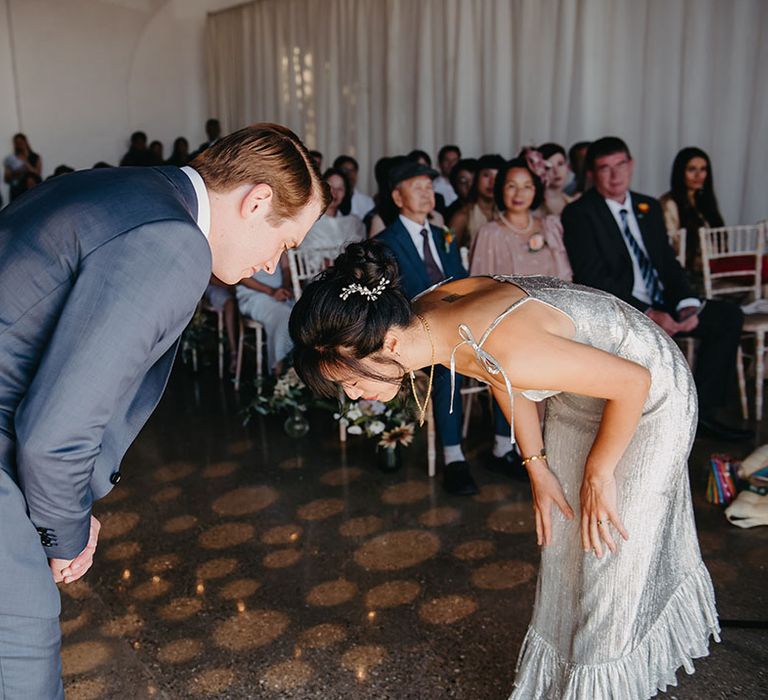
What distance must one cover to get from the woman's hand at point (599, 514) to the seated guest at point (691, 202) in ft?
12.4

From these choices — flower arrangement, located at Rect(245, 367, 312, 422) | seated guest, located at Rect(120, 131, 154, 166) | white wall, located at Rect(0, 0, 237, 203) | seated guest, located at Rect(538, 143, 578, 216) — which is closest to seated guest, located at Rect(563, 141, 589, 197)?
seated guest, located at Rect(538, 143, 578, 216)

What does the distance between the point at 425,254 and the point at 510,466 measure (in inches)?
43.2

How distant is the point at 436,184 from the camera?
24.2ft

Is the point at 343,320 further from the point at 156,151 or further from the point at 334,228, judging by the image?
the point at 156,151

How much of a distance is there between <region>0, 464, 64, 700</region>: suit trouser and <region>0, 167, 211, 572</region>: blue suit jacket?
0.05 ft

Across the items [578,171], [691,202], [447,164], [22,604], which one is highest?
[447,164]

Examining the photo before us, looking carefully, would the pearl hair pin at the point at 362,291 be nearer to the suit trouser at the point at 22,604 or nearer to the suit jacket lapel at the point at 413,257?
the suit trouser at the point at 22,604

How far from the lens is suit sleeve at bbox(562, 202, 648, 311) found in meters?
4.05

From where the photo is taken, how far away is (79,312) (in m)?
1.08

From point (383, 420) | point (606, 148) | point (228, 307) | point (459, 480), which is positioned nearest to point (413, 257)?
point (383, 420)

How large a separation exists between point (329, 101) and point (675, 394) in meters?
8.75

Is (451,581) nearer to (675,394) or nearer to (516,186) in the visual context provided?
(675,394)

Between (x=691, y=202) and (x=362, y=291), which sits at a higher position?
(x=691, y=202)

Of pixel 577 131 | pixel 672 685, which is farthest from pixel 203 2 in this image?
pixel 672 685
